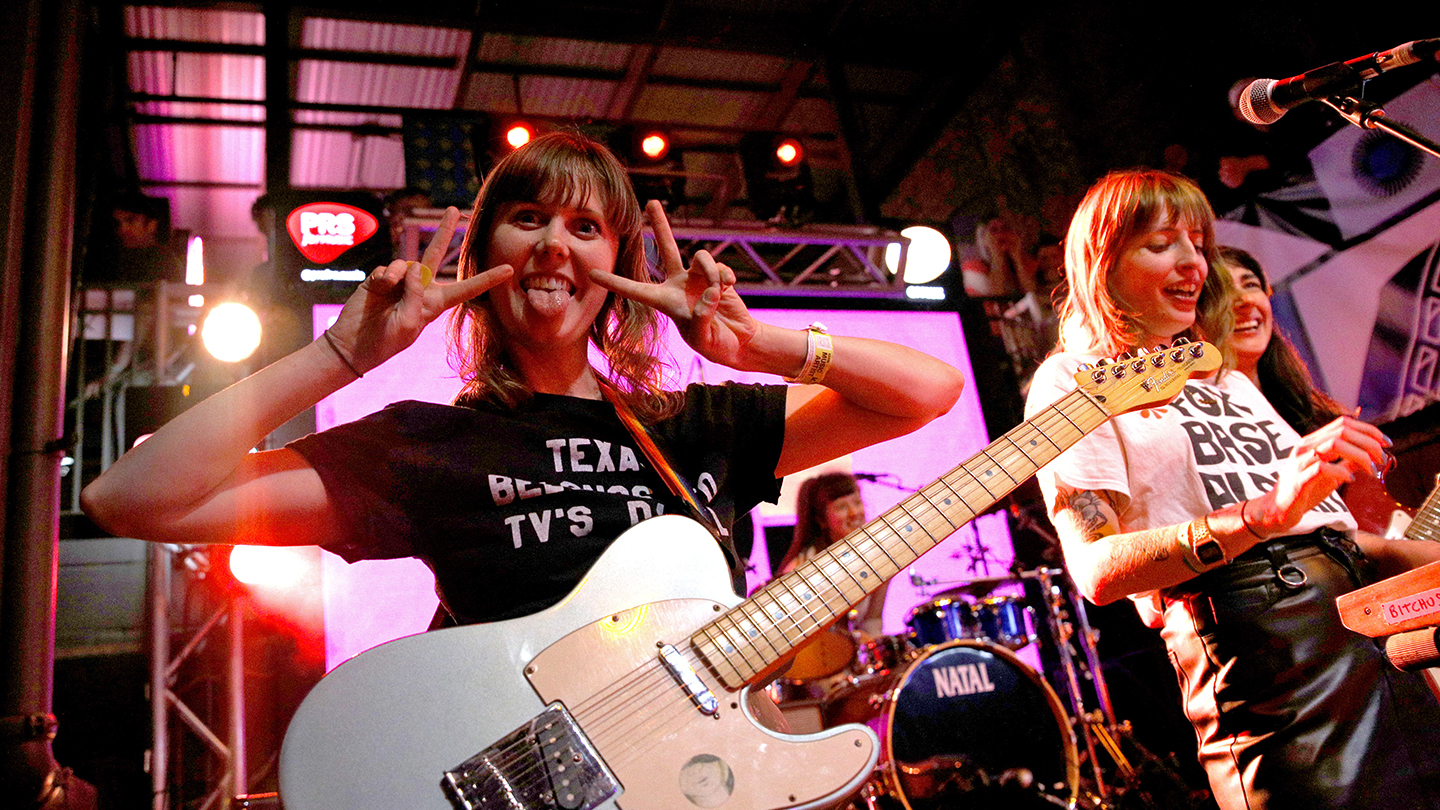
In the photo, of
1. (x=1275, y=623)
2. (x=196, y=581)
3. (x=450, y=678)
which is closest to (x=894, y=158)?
(x=196, y=581)

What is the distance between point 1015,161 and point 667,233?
289 inches

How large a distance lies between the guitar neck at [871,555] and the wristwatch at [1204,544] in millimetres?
270

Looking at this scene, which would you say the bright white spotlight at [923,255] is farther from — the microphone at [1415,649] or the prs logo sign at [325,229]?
the microphone at [1415,649]

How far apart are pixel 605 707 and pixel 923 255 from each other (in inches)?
254

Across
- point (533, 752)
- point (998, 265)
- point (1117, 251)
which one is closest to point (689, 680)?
point (533, 752)

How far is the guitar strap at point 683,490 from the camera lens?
4.95 ft

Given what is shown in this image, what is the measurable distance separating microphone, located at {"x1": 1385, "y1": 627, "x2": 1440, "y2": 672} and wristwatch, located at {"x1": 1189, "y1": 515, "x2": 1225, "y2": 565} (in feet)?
0.93

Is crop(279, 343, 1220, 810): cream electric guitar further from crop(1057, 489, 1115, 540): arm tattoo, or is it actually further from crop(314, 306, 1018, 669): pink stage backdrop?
crop(314, 306, 1018, 669): pink stage backdrop

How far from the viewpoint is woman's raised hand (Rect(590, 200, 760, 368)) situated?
4.61 ft

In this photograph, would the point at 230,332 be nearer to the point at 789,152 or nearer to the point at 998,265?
the point at 789,152

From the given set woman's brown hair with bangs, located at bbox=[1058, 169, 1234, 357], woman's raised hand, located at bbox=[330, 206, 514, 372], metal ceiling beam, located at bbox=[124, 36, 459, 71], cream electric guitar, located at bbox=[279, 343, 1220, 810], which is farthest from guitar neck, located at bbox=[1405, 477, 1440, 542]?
metal ceiling beam, located at bbox=[124, 36, 459, 71]

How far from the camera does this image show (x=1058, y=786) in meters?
4.33

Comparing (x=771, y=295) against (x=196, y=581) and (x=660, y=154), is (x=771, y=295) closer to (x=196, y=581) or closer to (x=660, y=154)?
(x=660, y=154)

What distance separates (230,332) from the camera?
17.4 ft
